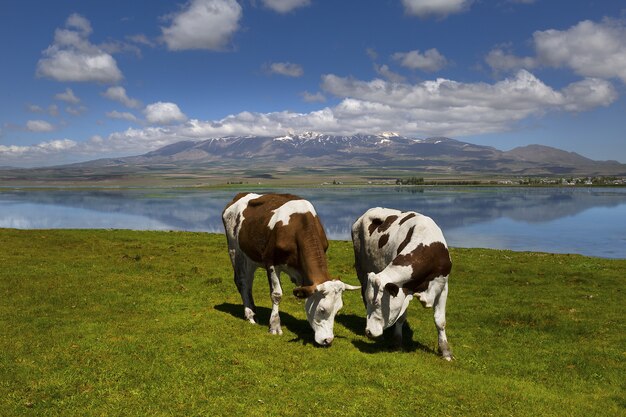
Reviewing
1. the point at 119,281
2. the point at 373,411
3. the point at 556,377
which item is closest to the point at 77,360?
the point at 373,411

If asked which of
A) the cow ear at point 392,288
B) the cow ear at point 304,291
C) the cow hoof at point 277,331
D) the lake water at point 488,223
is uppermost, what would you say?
the cow ear at point 392,288

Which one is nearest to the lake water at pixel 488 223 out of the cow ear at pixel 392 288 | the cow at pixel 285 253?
the cow at pixel 285 253

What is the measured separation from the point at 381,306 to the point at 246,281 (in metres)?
5.64

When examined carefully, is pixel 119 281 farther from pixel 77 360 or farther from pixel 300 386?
pixel 300 386

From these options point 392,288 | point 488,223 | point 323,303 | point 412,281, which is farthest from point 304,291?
point 488,223

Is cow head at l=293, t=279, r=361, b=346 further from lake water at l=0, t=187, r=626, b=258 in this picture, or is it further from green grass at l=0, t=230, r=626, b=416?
lake water at l=0, t=187, r=626, b=258

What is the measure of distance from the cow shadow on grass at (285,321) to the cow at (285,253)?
0.60 meters

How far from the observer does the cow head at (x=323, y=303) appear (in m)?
11.6

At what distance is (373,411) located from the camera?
8797mm

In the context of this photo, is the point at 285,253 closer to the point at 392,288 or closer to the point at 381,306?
the point at 381,306

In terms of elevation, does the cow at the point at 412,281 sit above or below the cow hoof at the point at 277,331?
above

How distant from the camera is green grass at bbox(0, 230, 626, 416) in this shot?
9.09 meters

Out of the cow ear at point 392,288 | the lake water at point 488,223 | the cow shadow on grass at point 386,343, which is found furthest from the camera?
the lake water at point 488,223

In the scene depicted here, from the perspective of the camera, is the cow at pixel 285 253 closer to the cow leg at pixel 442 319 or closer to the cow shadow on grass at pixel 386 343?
Result: the cow shadow on grass at pixel 386 343
